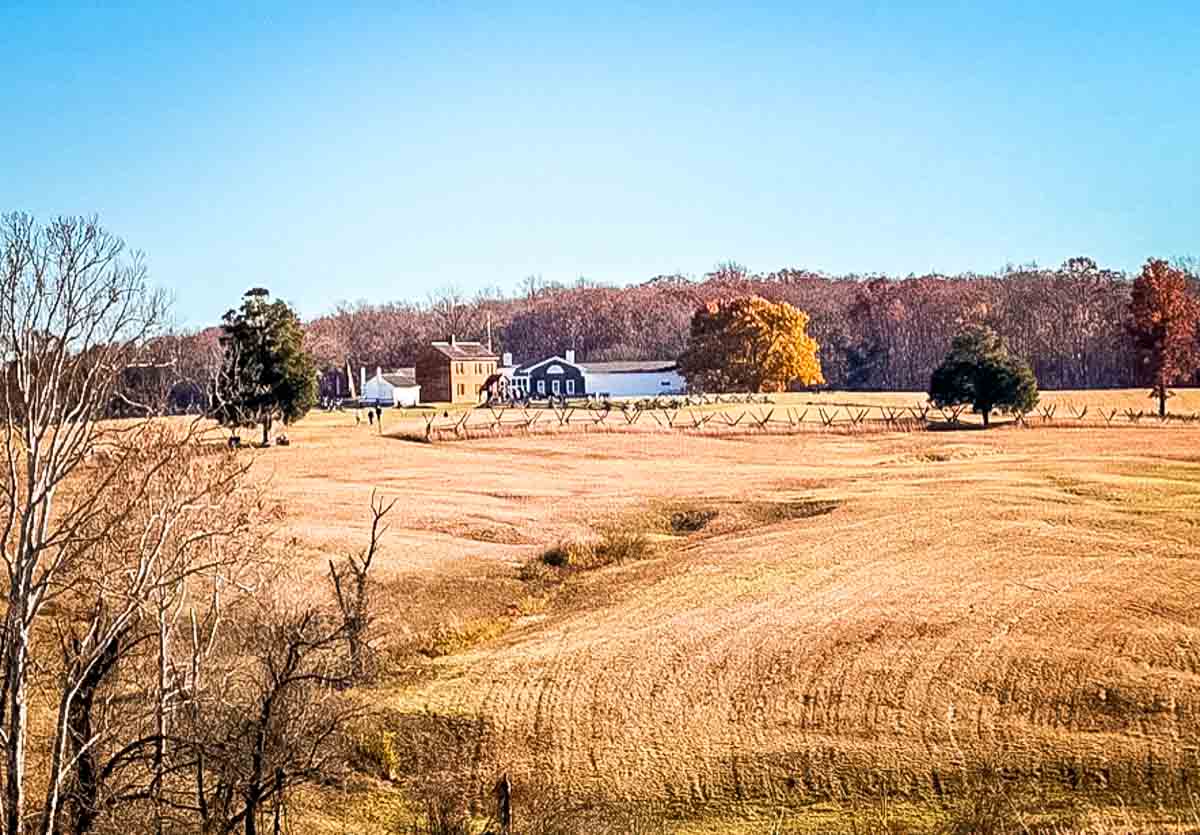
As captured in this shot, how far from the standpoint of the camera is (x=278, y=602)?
101ft

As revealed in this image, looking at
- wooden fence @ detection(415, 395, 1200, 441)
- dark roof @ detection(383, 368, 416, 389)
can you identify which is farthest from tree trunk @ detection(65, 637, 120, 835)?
dark roof @ detection(383, 368, 416, 389)

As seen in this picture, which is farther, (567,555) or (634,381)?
(634,381)

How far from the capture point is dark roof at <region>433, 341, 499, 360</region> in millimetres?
108000

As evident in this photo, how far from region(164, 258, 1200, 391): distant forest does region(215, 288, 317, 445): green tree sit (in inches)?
2134

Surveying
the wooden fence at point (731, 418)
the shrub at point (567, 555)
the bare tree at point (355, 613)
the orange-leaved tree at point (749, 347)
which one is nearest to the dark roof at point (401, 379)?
the wooden fence at point (731, 418)

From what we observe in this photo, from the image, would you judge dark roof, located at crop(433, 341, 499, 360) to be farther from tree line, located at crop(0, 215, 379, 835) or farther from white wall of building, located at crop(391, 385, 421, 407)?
tree line, located at crop(0, 215, 379, 835)

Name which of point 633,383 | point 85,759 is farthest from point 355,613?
point 633,383

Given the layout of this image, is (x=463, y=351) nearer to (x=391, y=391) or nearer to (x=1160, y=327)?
(x=391, y=391)

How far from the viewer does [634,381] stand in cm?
11512

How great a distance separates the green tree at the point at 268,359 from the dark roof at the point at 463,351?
3908 centimetres

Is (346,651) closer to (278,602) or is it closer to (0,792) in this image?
(278,602)

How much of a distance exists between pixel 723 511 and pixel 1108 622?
19.7 metres

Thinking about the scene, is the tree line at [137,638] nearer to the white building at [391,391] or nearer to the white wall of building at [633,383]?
the white building at [391,391]

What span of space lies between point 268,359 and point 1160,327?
54.8 meters
